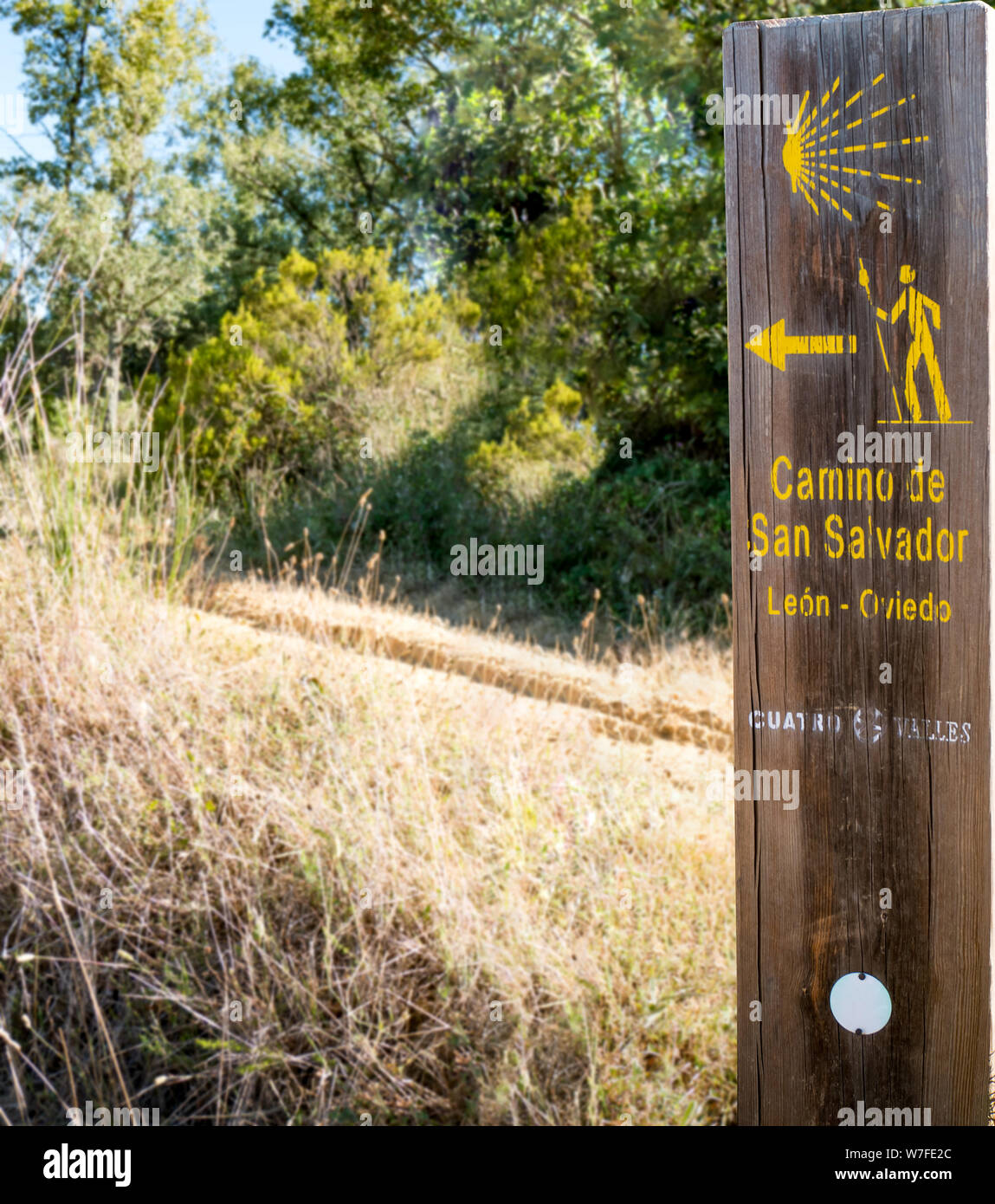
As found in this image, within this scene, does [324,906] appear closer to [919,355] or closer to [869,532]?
[869,532]

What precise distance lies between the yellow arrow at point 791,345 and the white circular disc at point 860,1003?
0.98 m

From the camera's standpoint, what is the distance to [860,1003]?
5.13 feet

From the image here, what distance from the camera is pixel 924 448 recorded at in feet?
5.00

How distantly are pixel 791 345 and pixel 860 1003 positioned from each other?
105cm

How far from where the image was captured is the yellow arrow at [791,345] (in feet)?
5.05

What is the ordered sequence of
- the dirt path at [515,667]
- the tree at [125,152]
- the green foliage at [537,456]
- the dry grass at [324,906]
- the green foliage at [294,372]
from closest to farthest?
the dry grass at [324,906] → the dirt path at [515,667] → the green foliage at [537,456] → the green foliage at [294,372] → the tree at [125,152]

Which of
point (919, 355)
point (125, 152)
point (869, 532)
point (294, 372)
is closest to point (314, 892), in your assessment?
point (869, 532)

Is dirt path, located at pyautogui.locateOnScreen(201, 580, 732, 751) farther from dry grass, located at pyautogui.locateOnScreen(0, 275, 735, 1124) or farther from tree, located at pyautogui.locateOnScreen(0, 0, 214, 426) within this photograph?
tree, located at pyautogui.locateOnScreen(0, 0, 214, 426)

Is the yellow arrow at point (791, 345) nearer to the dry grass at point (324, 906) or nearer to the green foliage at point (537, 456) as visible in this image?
the dry grass at point (324, 906)

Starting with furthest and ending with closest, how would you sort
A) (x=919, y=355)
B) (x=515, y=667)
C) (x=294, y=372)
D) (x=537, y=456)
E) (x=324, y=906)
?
(x=294, y=372) < (x=537, y=456) < (x=515, y=667) < (x=324, y=906) < (x=919, y=355)

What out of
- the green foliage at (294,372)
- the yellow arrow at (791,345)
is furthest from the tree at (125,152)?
the yellow arrow at (791,345)

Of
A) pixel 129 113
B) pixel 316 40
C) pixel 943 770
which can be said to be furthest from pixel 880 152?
pixel 129 113

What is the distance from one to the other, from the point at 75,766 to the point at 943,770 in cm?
290

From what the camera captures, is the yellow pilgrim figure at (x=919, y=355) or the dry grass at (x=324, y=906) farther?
the dry grass at (x=324, y=906)
